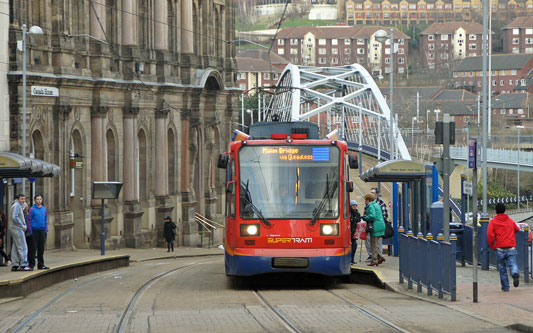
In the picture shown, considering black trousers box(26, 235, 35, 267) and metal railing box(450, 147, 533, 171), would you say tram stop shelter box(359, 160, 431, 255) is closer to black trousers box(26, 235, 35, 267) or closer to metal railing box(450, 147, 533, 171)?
black trousers box(26, 235, 35, 267)

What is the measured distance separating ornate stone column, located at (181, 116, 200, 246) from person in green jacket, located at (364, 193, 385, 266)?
3824 centimetres

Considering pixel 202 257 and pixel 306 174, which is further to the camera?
pixel 202 257

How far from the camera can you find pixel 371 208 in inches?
1068

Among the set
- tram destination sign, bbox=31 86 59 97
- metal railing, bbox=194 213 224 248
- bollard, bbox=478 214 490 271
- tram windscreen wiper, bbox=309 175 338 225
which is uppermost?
tram destination sign, bbox=31 86 59 97

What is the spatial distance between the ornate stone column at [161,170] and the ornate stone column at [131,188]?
405 centimetres

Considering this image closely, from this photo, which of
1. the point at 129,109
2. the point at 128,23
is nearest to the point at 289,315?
the point at 129,109

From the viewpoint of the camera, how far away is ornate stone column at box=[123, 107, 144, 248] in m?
55.7

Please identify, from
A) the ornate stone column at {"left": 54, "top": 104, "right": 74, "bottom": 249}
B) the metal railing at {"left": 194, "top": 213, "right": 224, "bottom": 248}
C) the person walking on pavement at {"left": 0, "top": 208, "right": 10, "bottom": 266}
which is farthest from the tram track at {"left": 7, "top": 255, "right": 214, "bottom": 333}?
the metal railing at {"left": 194, "top": 213, "right": 224, "bottom": 248}

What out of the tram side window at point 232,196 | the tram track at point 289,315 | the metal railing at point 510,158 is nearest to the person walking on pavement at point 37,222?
the tram side window at point 232,196

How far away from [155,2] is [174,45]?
372 cm

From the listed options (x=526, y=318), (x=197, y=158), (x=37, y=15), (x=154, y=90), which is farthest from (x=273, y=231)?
(x=197, y=158)

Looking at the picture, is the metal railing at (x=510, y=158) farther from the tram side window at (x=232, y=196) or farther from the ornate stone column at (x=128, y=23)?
the tram side window at (x=232, y=196)

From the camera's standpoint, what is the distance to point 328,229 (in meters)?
23.3

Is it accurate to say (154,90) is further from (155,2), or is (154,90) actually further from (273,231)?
(273,231)
